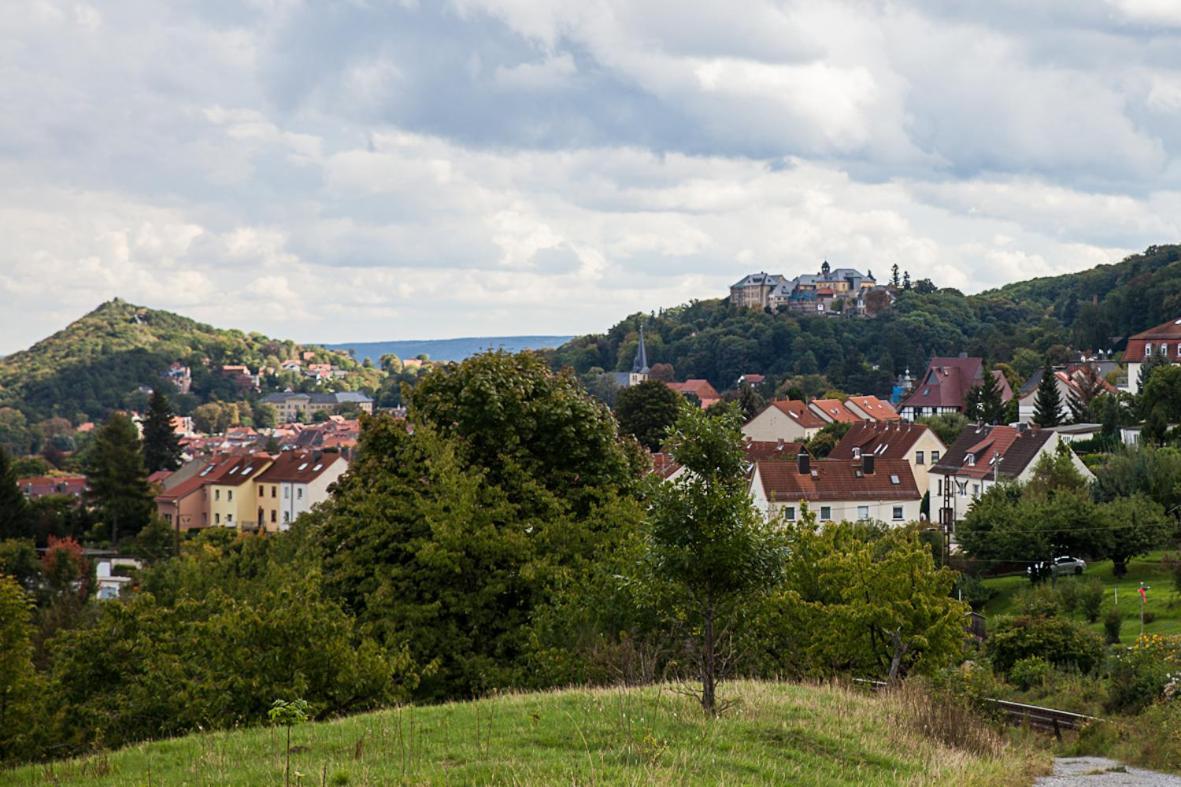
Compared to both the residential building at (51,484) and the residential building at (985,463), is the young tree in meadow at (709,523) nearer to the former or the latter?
the residential building at (985,463)

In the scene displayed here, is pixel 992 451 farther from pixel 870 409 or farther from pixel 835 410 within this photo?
pixel 870 409

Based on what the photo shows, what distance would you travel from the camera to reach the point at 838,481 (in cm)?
6650

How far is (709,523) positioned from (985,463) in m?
56.6

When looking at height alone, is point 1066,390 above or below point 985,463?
above

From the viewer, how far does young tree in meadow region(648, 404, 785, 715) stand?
16.2m

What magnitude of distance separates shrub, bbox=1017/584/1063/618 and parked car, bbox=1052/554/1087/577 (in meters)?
3.18

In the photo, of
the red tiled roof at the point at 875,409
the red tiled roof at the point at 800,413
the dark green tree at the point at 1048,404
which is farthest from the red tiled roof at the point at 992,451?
the red tiled roof at the point at 875,409

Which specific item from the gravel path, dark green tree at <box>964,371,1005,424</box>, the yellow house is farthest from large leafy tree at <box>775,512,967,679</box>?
dark green tree at <box>964,371,1005,424</box>

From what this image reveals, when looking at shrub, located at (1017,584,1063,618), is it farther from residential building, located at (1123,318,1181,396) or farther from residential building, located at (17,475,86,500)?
residential building, located at (17,475,86,500)

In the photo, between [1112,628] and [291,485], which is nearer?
[1112,628]

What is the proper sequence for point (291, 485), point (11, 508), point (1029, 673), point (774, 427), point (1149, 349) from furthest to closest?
point (774, 427)
point (1149, 349)
point (291, 485)
point (11, 508)
point (1029, 673)

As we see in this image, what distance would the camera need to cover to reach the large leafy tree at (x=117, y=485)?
83.2m

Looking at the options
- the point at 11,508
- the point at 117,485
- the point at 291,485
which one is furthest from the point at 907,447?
the point at 11,508

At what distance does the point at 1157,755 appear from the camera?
60.2ft
